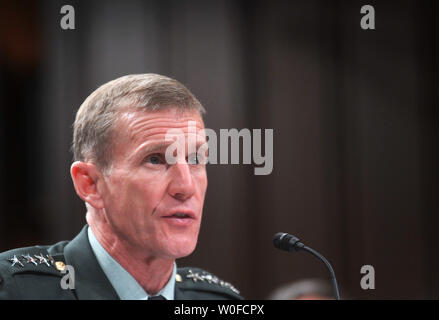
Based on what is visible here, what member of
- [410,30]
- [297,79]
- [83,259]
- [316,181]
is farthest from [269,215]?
[410,30]

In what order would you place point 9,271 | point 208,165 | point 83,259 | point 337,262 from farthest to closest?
point 337,262 → point 208,165 → point 83,259 → point 9,271

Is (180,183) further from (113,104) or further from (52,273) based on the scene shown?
(52,273)

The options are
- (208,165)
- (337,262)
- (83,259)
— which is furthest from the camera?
(337,262)

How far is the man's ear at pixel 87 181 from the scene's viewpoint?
160cm

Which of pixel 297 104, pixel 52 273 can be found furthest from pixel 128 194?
pixel 297 104

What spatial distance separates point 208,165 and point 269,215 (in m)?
0.34

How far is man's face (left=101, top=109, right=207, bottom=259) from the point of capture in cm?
156

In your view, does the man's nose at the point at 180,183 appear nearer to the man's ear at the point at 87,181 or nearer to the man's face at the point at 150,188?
the man's face at the point at 150,188

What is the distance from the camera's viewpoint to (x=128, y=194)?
1.57m

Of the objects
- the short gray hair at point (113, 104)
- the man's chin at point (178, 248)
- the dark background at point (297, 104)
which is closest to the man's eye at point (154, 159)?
the short gray hair at point (113, 104)

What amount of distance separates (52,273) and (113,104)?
1.68ft

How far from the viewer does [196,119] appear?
5.41 feet

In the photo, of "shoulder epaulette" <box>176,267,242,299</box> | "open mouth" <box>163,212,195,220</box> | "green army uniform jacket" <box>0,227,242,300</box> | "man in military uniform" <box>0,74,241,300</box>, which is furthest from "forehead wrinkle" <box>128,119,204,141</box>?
"shoulder epaulette" <box>176,267,242,299</box>
